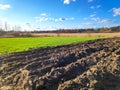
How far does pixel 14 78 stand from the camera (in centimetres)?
977

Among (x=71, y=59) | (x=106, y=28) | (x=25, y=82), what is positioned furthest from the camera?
(x=106, y=28)

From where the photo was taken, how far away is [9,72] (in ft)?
→ 36.7

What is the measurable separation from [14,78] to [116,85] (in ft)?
14.3

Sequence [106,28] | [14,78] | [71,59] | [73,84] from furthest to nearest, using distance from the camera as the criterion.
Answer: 1. [106,28]
2. [71,59]
3. [14,78]
4. [73,84]

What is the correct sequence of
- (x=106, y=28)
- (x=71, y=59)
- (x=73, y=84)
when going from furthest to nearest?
(x=106, y=28), (x=71, y=59), (x=73, y=84)

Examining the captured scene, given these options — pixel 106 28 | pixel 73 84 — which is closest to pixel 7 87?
pixel 73 84

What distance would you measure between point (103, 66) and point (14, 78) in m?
4.19

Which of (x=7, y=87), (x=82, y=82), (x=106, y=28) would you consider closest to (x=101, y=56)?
(x=82, y=82)

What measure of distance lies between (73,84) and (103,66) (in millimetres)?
2815

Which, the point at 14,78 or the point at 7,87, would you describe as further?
the point at 14,78

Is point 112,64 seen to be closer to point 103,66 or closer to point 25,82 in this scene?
point 103,66

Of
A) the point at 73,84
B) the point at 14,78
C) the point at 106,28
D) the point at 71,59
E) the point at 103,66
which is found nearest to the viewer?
the point at 73,84

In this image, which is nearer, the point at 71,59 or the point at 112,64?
the point at 112,64

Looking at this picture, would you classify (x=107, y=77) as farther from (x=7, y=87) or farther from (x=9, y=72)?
(x=9, y=72)
